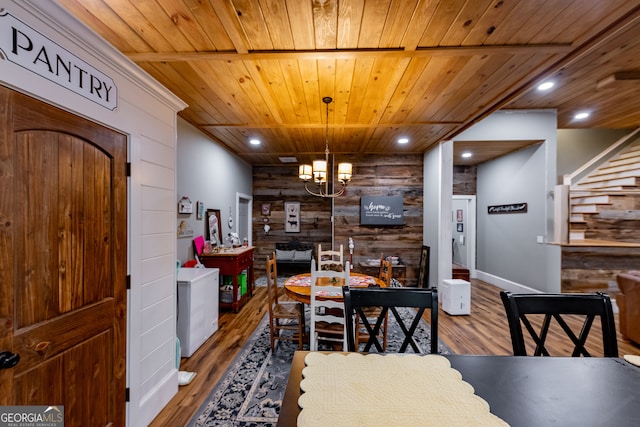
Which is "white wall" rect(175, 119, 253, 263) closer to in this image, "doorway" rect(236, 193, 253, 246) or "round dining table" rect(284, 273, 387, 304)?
"doorway" rect(236, 193, 253, 246)

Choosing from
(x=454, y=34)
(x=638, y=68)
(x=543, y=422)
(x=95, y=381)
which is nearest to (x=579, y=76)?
(x=638, y=68)

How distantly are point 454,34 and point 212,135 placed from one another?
361 centimetres

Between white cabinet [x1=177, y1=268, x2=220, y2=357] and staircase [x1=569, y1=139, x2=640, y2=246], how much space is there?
5651 mm

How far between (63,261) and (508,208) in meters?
6.51

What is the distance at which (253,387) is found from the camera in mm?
2277

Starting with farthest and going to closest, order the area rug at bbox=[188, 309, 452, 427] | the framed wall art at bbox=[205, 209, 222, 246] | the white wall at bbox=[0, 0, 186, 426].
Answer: the framed wall art at bbox=[205, 209, 222, 246], the area rug at bbox=[188, 309, 452, 427], the white wall at bbox=[0, 0, 186, 426]

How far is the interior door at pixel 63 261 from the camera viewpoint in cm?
112

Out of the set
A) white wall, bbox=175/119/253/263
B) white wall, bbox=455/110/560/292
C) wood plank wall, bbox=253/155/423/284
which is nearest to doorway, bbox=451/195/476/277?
white wall, bbox=455/110/560/292

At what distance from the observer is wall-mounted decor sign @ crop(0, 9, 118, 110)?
42.9 inches

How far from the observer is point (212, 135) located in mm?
4250

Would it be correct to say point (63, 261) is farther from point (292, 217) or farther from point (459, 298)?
point (292, 217)

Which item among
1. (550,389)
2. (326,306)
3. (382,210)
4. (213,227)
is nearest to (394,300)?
(550,389)

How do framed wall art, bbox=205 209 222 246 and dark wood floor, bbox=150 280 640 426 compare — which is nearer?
dark wood floor, bbox=150 280 640 426

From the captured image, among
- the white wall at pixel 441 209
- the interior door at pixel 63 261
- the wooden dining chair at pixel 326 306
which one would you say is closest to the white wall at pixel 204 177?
the interior door at pixel 63 261
